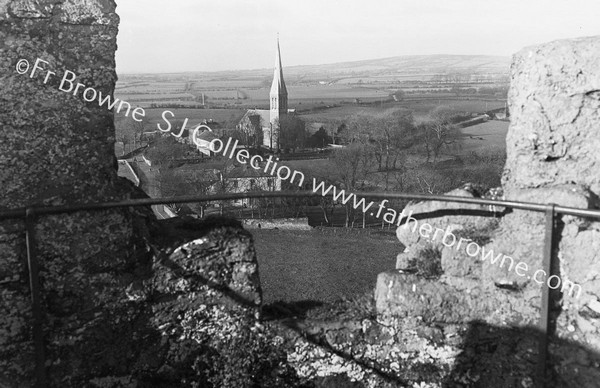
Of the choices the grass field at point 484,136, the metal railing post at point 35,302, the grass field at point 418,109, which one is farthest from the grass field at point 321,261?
the grass field at point 418,109

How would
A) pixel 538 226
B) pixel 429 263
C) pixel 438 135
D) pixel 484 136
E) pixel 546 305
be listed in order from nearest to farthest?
pixel 546 305
pixel 538 226
pixel 429 263
pixel 438 135
pixel 484 136

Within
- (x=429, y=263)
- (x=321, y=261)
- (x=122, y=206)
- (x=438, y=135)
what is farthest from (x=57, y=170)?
(x=438, y=135)

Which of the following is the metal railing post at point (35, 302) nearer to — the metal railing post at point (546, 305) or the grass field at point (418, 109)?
the metal railing post at point (546, 305)

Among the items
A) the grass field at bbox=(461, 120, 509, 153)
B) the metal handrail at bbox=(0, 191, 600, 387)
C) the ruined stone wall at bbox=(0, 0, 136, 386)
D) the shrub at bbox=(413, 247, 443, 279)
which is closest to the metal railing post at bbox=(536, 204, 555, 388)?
the metal handrail at bbox=(0, 191, 600, 387)

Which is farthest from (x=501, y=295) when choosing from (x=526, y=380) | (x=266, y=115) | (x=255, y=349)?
(x=266, y=115)

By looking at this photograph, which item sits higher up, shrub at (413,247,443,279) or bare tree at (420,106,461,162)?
shrub at (413,247,443,279)

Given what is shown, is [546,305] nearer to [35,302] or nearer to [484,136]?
[35,302]

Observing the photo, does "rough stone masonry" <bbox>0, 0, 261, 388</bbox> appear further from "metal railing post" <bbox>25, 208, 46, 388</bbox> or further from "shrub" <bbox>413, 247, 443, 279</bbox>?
"shrub" <bbox>413, 247, 443, 279</bbox>
